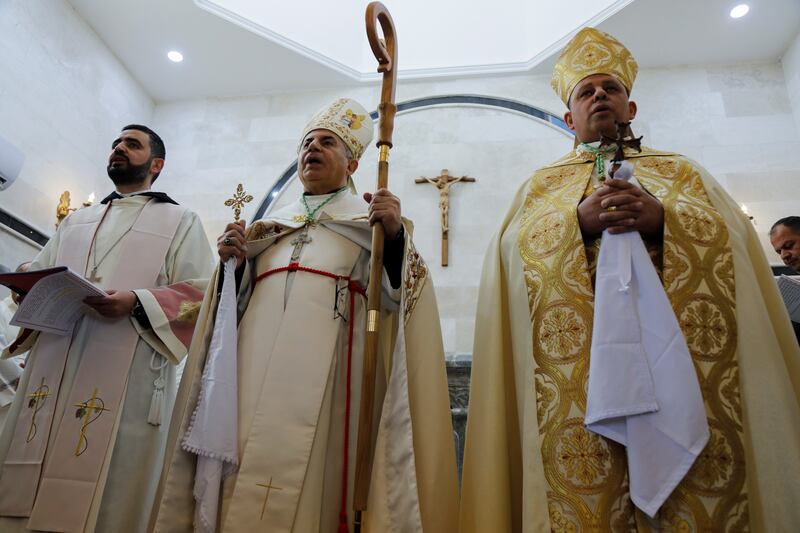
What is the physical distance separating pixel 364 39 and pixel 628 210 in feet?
20.7

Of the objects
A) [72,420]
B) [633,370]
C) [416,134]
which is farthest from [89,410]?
[416,134]

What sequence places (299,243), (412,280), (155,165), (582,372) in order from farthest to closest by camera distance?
1. (155,165)
2. (299,243)
3. (412,280)
4. (582,372)

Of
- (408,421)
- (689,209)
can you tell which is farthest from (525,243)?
(408,421)

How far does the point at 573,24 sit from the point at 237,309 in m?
5.54

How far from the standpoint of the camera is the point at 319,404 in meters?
2.48

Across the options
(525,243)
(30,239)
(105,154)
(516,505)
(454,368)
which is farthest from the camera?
(105,154)

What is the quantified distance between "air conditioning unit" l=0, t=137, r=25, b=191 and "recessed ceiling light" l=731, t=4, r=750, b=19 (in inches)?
258

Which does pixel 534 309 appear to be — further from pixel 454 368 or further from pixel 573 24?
pixel 573 24

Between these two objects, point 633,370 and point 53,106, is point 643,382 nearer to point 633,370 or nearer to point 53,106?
point 633,370

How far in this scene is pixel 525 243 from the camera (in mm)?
2623

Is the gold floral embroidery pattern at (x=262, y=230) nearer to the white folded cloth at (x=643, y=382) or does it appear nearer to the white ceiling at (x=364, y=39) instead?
the white folded cloth at (x=643, y=382)

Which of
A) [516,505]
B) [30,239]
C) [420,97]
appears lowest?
[516,505]

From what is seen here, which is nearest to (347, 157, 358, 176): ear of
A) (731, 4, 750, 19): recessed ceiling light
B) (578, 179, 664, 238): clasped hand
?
(578, 179, 664, 238): clasped hand

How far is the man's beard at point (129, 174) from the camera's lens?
363 centimetres
